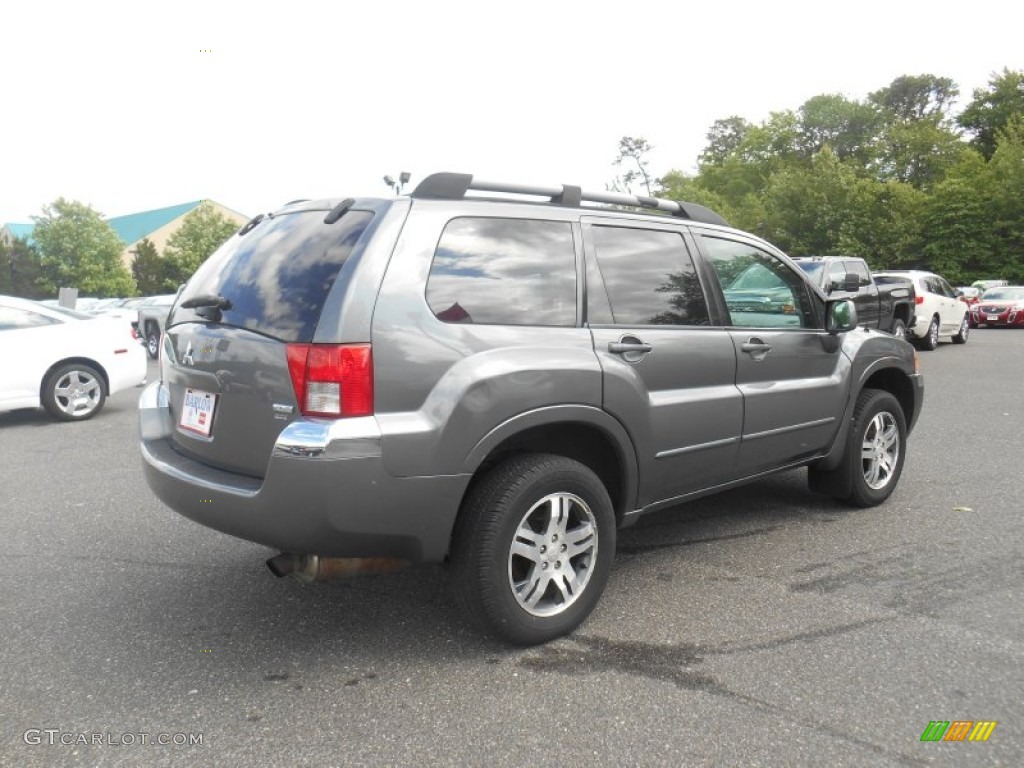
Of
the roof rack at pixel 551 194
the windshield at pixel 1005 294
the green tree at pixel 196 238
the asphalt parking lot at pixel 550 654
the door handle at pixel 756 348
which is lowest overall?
the asphalt parking lot at pixel 550 654

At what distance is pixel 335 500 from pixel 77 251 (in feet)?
228

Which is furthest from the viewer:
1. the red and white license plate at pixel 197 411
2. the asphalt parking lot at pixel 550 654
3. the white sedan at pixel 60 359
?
the white sedan at pixel 60 359

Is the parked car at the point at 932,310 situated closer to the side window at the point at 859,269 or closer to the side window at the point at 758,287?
the side window at the point at 859,269

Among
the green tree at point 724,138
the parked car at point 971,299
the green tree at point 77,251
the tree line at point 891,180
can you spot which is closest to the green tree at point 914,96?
the tree line at point 891,180

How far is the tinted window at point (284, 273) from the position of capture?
297 cm

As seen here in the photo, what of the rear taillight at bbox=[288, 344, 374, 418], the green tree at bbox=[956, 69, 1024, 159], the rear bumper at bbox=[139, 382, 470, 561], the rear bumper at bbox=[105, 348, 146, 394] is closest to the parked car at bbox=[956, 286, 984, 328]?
the rear bumper at bbox=[105, 348, 146, 394]

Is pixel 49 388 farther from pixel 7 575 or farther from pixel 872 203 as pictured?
pixel 872 203

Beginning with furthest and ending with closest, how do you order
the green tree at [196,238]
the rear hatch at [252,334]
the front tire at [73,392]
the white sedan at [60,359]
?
the green tree at [196,238]
the front tire at [73,392]
the white sedan at [60,359]
the rear hatch at [252,334]

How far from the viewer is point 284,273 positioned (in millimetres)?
3135

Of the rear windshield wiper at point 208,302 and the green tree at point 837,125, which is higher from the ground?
the green tree at point 837,125

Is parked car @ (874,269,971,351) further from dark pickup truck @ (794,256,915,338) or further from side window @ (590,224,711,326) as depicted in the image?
side window @ (590,224,711,326)

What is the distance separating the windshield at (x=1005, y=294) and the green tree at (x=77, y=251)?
5940cm

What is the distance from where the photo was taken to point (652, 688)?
292 centimetres

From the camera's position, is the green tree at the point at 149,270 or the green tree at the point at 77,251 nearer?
the green tree at the point at 77,251
